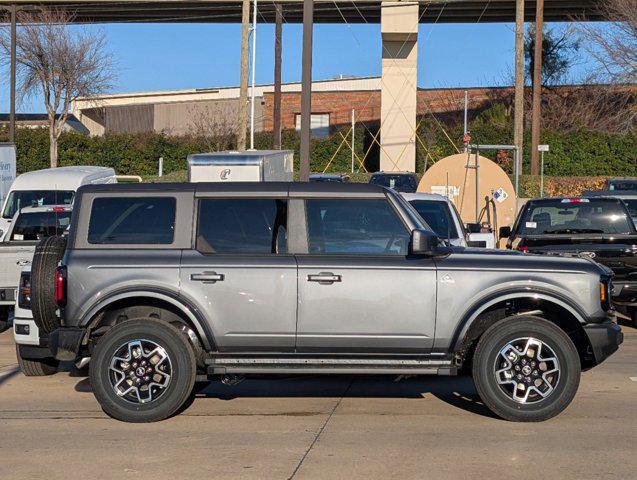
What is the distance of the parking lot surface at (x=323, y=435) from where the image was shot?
7441 millimetres

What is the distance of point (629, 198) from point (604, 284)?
13063 millimetres

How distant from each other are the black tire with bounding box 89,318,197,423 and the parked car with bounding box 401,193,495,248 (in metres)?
7.14

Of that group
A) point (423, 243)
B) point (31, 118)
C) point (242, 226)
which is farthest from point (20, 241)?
point (31, 118)

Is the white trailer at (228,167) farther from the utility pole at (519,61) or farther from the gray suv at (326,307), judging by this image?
the utility pole at (519,61)

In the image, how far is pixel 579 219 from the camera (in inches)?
589

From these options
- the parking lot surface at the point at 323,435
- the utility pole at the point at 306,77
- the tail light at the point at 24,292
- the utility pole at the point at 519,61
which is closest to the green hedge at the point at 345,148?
the utility pole at the point at 519,61

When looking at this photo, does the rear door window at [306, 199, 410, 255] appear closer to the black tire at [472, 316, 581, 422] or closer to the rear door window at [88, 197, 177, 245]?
the black tire at [472, 316, 581, 422]

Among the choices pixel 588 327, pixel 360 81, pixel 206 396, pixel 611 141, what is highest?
pixel 360 81

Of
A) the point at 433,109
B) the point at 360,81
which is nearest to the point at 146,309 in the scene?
the point at 433,109

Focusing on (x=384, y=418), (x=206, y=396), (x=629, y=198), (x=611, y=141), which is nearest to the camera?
(x=384, y=418)

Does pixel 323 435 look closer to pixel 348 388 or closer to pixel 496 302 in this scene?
pixel 496 302

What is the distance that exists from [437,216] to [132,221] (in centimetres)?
784

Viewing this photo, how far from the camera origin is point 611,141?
4678 cm

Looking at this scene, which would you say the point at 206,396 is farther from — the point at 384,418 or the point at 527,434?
the point at 527,434
